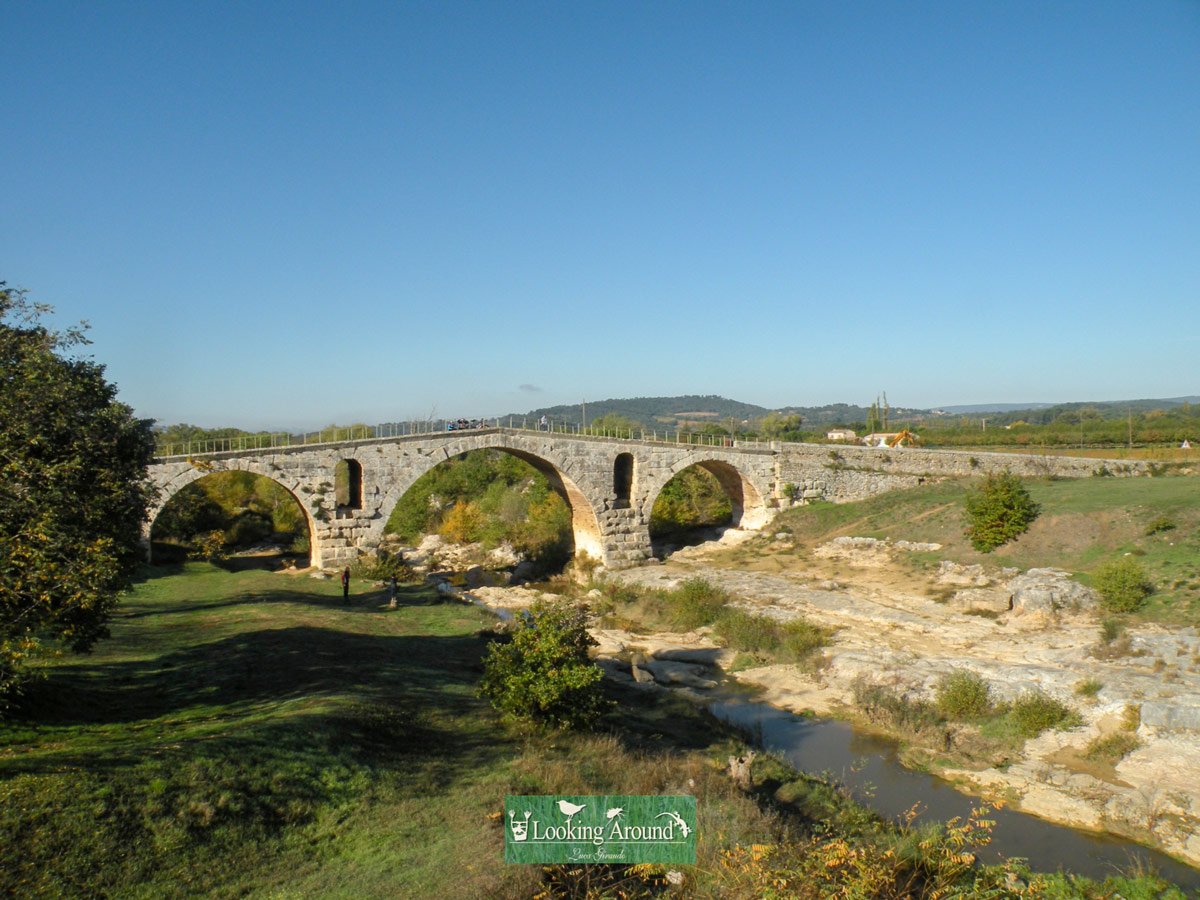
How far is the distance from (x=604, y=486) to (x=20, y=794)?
26.3 meters

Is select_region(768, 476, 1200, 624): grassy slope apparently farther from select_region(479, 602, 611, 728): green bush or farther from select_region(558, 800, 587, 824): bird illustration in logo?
select_region(558, 800, 587, 824): bird illustration in logo

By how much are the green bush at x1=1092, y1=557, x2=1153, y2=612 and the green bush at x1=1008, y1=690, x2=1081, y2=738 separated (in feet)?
18.5

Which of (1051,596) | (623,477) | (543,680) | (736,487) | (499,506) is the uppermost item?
(623,477)

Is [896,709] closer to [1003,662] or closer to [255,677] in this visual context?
[1003,662]

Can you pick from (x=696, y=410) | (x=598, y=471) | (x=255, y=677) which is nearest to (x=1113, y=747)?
(x=255, y=677)

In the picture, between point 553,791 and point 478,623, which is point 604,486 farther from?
point 553,791

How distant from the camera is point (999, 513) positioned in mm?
25469

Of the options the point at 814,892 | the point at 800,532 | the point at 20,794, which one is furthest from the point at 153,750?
the point at 800,532

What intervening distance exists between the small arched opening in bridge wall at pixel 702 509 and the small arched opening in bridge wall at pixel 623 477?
1246 millimetres

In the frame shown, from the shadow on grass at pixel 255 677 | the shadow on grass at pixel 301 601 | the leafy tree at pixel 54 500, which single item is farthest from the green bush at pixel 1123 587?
the leafy tree at pixel 54 500

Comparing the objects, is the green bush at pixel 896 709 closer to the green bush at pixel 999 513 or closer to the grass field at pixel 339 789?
the grass field at pixel 339 789

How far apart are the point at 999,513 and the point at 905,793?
49.0ft

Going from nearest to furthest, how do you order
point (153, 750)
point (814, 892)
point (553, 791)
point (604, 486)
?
point (814, 892) < point (153, 750) < point (553, 791) < point (604, 486)

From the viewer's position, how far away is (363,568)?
2806 centimetres
